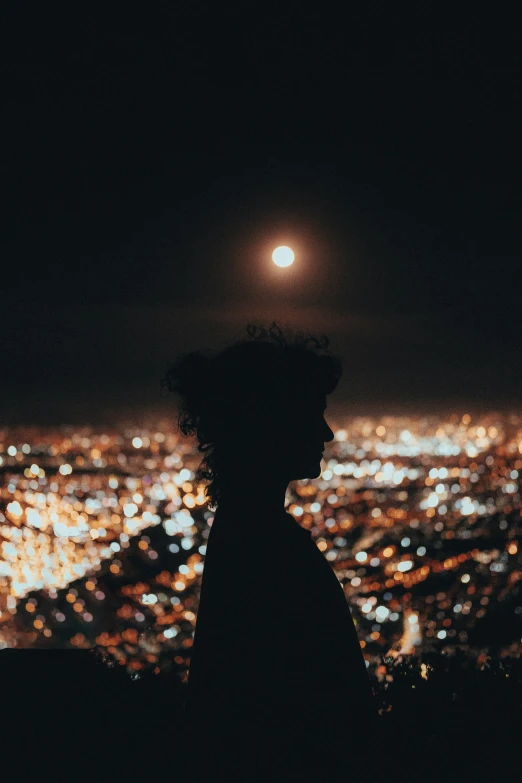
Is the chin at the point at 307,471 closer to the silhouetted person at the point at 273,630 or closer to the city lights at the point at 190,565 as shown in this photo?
the silhouetted person at the point at 273,630

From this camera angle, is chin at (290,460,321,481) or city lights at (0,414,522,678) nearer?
chin at (290,460,321,481)

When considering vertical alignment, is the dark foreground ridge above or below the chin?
below

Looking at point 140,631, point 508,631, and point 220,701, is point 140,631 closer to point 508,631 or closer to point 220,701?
point 508,631

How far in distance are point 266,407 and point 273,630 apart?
2.92ft

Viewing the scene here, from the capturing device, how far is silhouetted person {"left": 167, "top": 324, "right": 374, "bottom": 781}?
337 centimetres

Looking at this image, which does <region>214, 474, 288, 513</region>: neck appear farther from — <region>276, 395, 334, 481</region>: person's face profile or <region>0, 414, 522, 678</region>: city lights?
<region>0, 414, 522, 678</region>: city lights

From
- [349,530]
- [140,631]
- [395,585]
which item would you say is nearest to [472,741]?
[140,631]

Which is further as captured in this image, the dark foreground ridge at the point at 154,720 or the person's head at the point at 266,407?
the dark foreground ridge at the point at 154,720

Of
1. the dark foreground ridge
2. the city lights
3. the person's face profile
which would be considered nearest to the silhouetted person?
the person's face profile

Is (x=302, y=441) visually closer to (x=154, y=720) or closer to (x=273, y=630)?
(x=273, y=630)

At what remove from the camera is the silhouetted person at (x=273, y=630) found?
3369 millimetres

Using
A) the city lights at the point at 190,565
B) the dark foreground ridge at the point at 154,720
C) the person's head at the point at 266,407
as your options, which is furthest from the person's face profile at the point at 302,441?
the city lights at the point at 190,565

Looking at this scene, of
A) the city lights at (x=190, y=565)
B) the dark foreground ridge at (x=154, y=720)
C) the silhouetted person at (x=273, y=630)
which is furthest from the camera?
the city lights at (x=190, y=565)

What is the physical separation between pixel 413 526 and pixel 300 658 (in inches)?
5556
